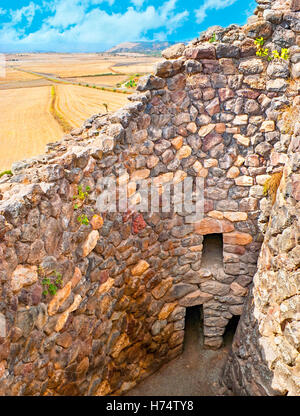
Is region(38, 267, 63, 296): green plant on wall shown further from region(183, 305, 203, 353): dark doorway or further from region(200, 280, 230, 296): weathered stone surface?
region(183, 305, 203, 353): dark doorway

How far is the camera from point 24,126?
386 inches

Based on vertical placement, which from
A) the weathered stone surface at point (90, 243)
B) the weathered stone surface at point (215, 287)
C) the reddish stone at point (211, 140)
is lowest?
the weathered stone surface at point (215, 287)

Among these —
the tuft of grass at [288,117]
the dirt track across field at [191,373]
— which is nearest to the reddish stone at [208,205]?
the tuft of grass at [288,117]

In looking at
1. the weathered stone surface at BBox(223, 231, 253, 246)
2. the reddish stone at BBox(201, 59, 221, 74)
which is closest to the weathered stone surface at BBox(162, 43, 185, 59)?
the reddish stone at BBox(201, 59, 221, 74)

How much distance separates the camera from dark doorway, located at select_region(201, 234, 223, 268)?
23.1 feet

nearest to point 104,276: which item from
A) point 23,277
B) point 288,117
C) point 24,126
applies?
point 23,277

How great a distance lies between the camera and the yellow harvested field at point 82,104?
9.55 m

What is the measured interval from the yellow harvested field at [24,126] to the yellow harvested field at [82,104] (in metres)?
0.46

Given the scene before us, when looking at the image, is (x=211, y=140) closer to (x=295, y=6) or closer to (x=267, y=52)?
(x=267, y=52)

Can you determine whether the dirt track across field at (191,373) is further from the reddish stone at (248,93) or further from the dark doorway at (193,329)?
the reddish stone at (248,93)

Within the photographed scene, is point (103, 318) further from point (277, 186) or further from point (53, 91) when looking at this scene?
point (53, 91)

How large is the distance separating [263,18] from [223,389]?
6723 millimetres

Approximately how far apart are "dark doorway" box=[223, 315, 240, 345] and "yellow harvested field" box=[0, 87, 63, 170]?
5.72 meters

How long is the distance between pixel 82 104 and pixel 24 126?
2.31m
